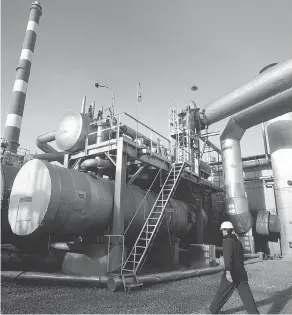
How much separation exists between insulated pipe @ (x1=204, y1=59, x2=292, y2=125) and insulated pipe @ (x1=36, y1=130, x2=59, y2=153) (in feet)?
32.8

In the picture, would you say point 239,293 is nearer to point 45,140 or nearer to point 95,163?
point 95,163

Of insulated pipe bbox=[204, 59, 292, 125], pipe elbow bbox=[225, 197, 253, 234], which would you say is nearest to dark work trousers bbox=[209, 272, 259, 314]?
pipe elbow bbox=[225, 197, 253, 234]

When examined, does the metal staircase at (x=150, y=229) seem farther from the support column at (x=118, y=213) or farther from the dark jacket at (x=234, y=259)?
the dark jacket at (x=234, y=259)

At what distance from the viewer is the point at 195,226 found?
14773 mm

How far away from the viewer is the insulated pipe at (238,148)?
44.0ft

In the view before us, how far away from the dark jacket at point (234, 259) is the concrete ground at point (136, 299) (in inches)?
40.8

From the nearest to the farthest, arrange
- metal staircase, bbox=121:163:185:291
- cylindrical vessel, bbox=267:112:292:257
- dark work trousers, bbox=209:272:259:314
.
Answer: dark work trousers, bbox=209:272:259:314 < metal staircase, bbox=121:163:185:291 < cylindrical vessel, bbox=267:112:292:257

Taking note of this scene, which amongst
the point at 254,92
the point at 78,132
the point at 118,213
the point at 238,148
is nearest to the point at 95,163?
the point at 78,132

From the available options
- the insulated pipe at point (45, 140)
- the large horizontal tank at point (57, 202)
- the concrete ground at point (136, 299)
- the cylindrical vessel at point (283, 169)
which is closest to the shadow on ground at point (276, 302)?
the concrete ground at point (136, 299)

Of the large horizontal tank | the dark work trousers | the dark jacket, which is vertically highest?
the large horizontal tank

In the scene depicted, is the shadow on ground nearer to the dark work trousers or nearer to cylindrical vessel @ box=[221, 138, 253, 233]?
the dark work trousers

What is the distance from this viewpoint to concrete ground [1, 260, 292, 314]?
18.0ft

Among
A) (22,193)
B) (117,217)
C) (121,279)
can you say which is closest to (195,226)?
(117,217)

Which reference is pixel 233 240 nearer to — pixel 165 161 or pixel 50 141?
pixel 165 161
